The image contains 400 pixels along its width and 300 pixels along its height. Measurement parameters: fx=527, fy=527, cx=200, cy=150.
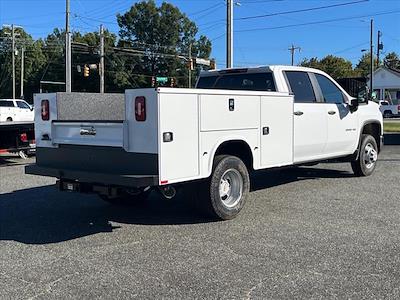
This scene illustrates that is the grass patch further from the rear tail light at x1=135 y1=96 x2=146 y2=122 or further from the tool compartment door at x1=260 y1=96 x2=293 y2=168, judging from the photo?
the rear tail light at x1=135 y1=96 x2=146 y2=122

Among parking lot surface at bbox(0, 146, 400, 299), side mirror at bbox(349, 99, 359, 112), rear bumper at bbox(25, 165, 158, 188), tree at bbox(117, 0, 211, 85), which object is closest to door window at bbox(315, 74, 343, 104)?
side mirror at bbox(349, 99, 359, 112)

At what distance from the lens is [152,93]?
223 inches

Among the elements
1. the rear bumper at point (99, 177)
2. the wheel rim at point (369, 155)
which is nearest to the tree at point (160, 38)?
the wheel rim at point (369, 155)

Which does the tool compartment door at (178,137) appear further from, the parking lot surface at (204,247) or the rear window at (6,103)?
the rear window at (6,103)

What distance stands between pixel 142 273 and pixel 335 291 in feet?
5.75

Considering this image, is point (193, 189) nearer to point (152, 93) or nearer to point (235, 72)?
point (152, 93)

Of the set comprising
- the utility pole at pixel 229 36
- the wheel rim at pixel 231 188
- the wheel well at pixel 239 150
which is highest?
the utility pole at pixel 229 36

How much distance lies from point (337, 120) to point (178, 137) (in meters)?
4.26

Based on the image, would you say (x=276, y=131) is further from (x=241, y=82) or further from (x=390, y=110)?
(x=390, y=110)

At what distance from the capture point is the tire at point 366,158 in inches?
403

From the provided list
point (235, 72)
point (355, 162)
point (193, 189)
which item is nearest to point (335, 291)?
point (193, 189)

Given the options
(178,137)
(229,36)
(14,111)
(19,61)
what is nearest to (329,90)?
(178,137)

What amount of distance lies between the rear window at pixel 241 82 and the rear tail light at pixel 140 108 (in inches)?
115

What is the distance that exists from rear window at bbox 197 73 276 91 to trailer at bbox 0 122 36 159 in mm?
5673
